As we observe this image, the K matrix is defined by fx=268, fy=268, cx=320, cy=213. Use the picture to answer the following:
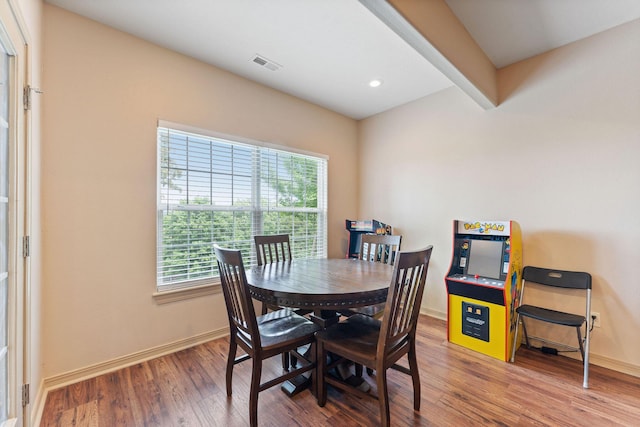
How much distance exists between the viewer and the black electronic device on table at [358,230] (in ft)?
11.8

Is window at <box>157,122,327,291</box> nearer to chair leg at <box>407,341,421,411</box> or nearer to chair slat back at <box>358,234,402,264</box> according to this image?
chair slat back at <box>358,234,402,264</box>

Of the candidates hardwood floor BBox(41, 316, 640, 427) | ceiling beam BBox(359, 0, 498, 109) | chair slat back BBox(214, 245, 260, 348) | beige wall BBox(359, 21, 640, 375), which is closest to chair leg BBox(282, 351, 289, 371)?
hardwood floor BBox(41, 316, 640, 427)

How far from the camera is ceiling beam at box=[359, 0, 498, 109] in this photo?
1.62 meters

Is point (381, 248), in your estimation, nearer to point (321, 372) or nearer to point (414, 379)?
point (414, 379)

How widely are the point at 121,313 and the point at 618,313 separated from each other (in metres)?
4.17

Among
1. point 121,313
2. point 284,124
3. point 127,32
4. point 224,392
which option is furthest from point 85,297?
point 284,124

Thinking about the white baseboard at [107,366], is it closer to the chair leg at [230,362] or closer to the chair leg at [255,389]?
the chair leg at [230,362]

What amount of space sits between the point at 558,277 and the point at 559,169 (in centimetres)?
100

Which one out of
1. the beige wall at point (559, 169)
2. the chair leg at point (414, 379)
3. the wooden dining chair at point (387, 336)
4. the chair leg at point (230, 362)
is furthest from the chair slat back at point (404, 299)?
the beige wall at point (559, 169)

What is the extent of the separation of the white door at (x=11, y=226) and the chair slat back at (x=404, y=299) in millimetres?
1858

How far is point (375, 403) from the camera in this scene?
5.95 ft

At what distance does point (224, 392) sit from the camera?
1942 millimetres

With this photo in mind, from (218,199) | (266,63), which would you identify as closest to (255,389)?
(218,199)

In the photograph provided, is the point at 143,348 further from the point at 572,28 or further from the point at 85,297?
the point at 572,28
